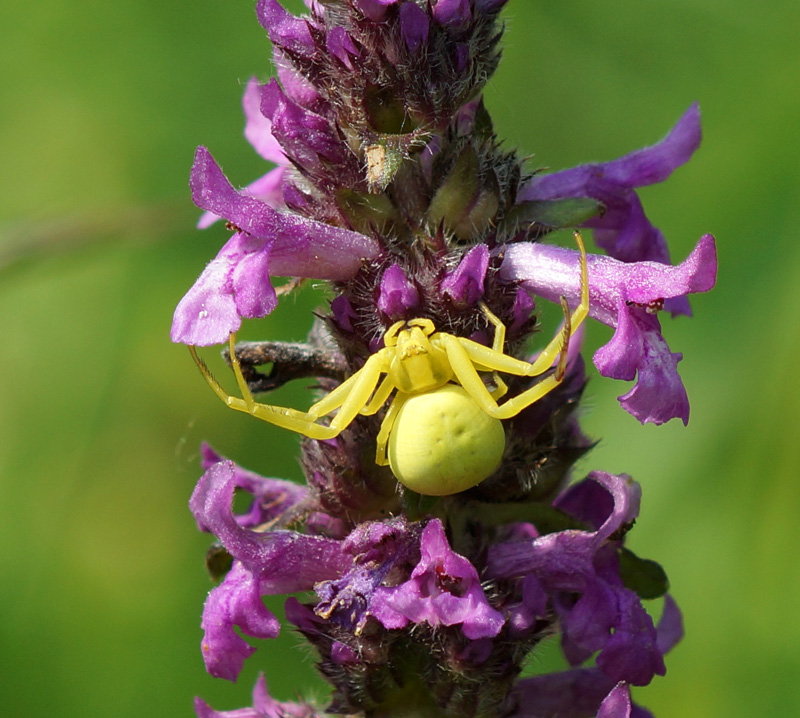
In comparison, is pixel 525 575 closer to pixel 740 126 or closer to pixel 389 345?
pixel 389 345

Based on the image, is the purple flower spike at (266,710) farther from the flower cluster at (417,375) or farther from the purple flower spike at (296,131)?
the purple flower spike at (296,131)

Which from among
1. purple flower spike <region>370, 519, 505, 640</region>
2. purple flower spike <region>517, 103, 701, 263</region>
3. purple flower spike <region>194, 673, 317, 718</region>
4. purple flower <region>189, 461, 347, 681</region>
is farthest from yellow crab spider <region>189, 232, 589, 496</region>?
purple flower spike <region>194, 673, 317, 718</region>

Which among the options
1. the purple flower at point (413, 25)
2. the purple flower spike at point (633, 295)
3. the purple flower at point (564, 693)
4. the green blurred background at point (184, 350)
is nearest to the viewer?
the purple flower spike at point (633, 295)

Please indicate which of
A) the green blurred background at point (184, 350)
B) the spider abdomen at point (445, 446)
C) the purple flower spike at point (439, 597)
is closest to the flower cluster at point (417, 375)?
the purple flower spike at point (439, 597)

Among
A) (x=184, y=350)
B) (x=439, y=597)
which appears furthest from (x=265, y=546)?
(x=184, y=350)

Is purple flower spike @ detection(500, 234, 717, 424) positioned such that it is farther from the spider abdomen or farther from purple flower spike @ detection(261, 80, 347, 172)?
purple flower spike @ detection(261, 80, 347, 172)

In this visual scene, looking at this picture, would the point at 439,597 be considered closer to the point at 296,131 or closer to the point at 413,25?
the point at 296,131
